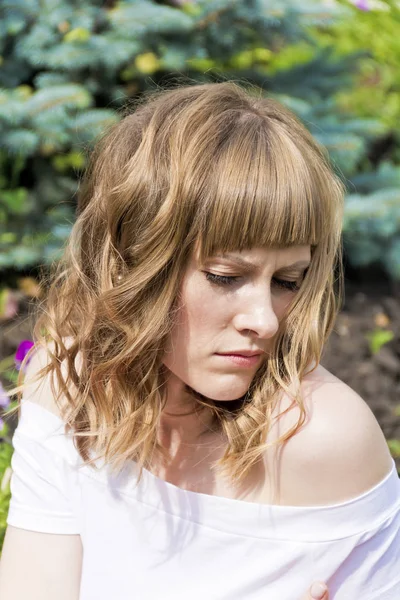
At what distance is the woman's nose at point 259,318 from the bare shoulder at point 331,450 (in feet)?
0.76

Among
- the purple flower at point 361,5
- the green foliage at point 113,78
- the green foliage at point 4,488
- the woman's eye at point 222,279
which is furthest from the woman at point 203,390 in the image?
the purple flower at point 361,5

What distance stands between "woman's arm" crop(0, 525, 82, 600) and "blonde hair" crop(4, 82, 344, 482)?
0.25m

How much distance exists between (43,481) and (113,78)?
2.68 m

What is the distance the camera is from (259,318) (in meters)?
1.62

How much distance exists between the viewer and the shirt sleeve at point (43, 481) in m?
2.02

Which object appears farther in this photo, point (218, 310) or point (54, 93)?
point (54, 93)

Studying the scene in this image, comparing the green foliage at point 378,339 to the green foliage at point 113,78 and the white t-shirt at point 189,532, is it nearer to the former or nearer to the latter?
the green foliage at point 113,78

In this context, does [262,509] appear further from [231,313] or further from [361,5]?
[361,5]

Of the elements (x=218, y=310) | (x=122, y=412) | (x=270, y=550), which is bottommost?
(x=270, y=550)

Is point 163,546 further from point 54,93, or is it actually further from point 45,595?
point 54,93

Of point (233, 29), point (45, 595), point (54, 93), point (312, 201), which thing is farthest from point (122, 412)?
point (233, 29)

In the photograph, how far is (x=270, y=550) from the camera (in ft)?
6.08

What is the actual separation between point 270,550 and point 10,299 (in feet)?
8.45

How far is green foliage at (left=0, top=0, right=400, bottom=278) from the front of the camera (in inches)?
149
